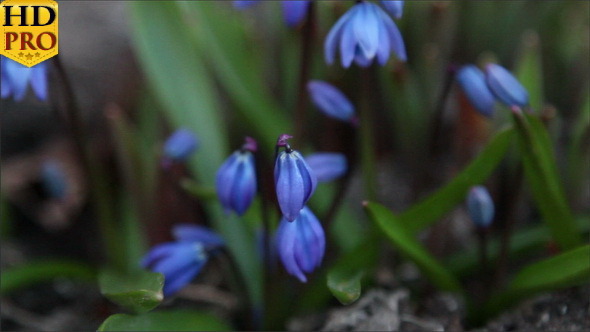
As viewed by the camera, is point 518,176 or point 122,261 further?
point 122,261

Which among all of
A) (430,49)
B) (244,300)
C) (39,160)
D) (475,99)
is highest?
(430,49)

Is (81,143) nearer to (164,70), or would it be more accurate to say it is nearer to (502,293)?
(164,70)

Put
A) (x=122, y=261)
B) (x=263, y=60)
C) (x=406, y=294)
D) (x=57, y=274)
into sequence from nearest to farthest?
1. (x=406, y=294)
2. (x=57, y=274)
3. (x=122, y=261)
4. (x=263, y=60)

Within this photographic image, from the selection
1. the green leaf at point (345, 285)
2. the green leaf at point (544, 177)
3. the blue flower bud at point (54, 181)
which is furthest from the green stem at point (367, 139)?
the blue flower bud at point (54, 181)

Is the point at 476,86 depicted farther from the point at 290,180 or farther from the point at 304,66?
the point at 290,180

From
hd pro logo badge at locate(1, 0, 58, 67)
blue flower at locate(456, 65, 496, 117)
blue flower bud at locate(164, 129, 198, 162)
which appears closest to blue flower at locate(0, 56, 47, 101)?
hd pro logo badge at locate(1, 0, 58, 67)

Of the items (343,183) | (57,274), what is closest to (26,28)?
(57,274)

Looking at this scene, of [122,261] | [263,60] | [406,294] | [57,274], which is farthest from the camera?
[263,60]
